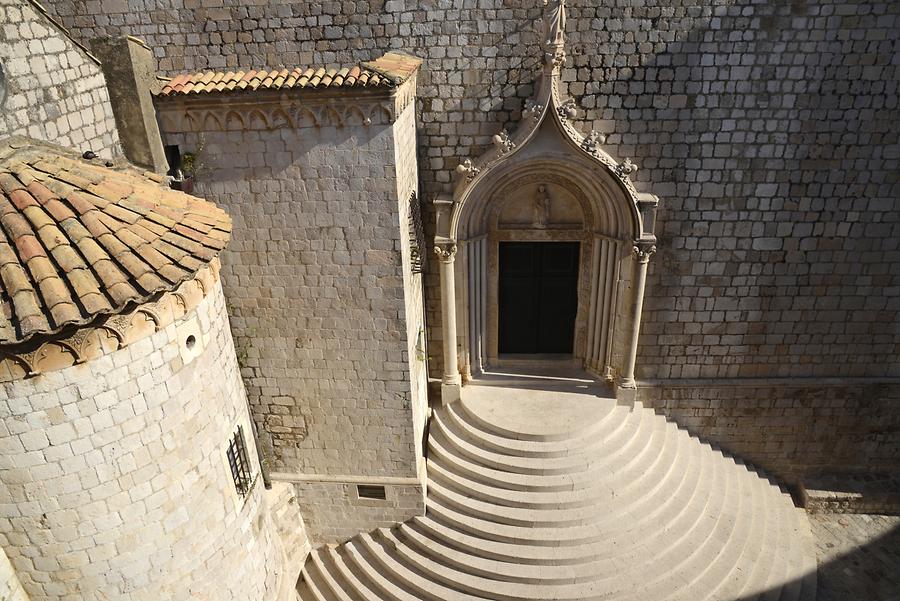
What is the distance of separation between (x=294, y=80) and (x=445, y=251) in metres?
3.25

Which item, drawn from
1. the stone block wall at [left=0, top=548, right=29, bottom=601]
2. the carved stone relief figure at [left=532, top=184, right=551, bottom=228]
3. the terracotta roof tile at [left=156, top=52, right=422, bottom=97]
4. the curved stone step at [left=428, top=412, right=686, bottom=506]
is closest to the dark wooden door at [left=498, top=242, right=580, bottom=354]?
the carved stone relief figure at [left=532, top=184, right=551, bottom=228]

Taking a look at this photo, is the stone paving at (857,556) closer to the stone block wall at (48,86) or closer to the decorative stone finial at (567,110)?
the decorative stone finial at (567,110)

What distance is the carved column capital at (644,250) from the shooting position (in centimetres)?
855

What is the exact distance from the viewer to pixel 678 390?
9.96m

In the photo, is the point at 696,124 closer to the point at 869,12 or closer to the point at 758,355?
the point at 869,12

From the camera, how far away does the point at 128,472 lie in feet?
17.2

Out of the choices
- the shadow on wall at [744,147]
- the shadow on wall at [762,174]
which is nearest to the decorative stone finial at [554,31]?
the shadow on wall at [744,147]

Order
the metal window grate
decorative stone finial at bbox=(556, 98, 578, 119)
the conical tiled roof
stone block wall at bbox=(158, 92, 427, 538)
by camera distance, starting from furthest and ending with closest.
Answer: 1. the metal window grate
2. decorative stone finial at bbox=(556, 98, 578, 119)
3. stone block wall at bbox=(158, 92, 427, 538)
4. the conical tiled roof

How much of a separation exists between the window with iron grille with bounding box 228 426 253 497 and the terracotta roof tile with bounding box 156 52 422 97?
155 inches

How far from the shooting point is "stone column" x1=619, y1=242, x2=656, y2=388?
8602mm

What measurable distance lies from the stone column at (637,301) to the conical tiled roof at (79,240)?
5.85m

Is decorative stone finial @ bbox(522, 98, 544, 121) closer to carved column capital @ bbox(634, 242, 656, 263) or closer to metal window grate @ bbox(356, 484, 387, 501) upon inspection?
carved column capital @ bbox(634, 242, 656, 263)

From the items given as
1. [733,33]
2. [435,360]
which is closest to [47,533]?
[435,360]

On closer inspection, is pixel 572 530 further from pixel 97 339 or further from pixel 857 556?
pixel 97 339
